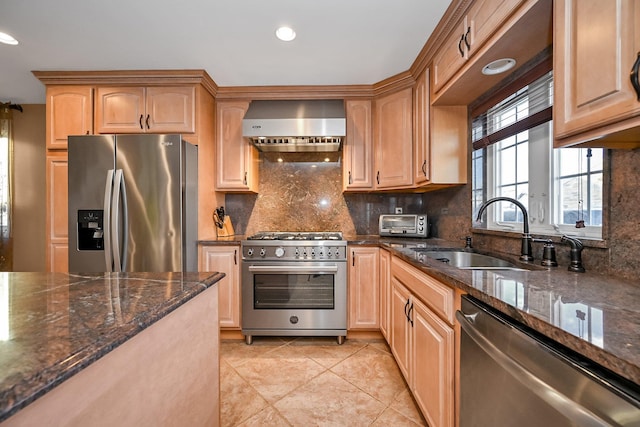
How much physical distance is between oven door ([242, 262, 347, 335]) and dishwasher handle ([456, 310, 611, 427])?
140cm

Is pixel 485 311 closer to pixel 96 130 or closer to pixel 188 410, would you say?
pixel 188 410

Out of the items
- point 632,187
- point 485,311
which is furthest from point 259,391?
point 632,187

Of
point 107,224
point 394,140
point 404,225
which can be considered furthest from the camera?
point 404,225

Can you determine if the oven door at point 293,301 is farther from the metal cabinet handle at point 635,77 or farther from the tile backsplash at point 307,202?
the metal cabinet handle at point 635,77

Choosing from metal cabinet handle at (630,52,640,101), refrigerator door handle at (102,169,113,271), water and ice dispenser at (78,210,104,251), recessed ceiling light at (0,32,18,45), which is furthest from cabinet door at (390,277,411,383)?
recessed ceiling light at (0,32,18,45)

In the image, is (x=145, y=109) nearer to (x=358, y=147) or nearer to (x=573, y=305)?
(x=358, y=147)

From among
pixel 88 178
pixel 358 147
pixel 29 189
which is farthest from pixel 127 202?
pixel 358 147

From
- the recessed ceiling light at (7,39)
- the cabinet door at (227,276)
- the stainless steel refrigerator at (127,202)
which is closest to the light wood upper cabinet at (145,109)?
the stainless steel refrigerator at (127,202)

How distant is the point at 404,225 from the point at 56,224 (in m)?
3.12

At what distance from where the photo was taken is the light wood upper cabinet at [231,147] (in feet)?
8.57

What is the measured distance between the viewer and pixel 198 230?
2338 millimetres

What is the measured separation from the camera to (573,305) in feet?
2.46

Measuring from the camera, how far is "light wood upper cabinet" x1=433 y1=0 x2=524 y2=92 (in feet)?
3.95

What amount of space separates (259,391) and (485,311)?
1517mm
